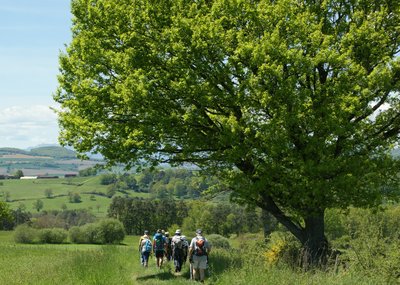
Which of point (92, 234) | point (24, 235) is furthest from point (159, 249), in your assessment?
point (92, 234)

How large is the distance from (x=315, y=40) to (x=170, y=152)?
8.12 meters

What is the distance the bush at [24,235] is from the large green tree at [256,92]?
64917mm

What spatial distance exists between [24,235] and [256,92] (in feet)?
238

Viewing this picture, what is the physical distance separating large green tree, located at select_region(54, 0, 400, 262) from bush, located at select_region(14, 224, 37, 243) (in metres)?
64.9

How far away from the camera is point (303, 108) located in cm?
1683

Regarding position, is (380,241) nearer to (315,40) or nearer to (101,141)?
(315,40)

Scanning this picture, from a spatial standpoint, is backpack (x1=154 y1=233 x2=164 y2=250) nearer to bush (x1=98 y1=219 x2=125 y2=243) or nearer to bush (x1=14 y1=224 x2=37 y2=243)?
bush (x1=14 y1=224 x2=37 y2=243)

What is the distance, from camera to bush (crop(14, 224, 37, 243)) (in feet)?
257

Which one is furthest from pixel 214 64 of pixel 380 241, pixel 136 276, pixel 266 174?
A: pixel 136 276

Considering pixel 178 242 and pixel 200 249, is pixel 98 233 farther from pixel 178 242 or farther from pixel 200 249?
pixel 200 249

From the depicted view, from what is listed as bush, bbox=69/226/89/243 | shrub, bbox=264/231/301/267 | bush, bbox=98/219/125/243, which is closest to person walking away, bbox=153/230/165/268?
shrub, bbox=264/231/301/267

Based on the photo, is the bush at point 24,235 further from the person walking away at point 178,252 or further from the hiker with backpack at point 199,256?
the hiker with backpack at point 199,256

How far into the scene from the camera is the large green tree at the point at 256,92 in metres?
16.8

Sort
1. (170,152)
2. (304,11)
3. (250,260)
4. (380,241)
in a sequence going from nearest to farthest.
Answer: (380,241) < (250,260) < (304,11) < (170,152)
